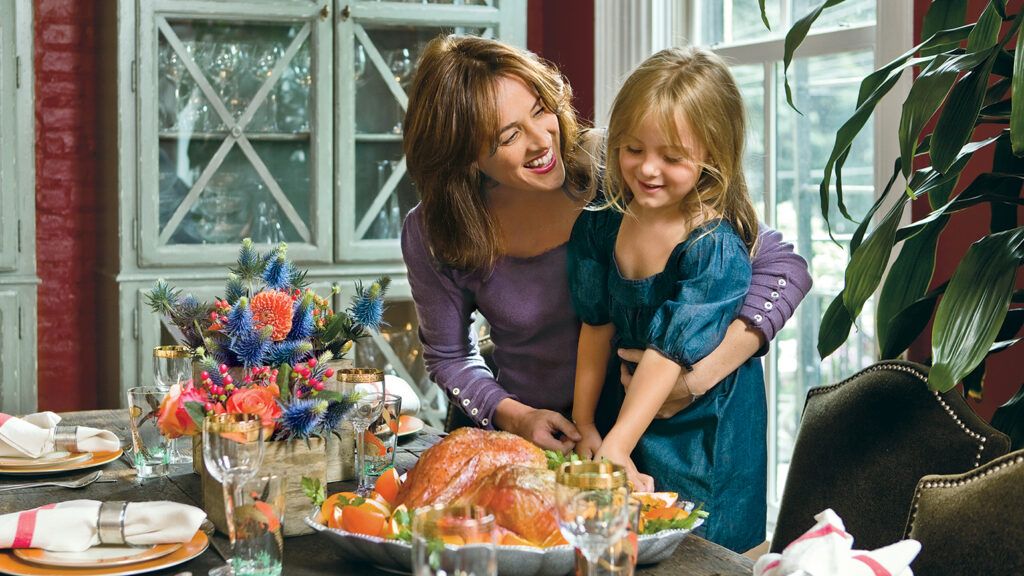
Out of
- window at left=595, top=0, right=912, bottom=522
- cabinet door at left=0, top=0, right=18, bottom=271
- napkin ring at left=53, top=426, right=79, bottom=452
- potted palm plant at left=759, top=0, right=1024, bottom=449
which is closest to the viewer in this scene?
potted palm plant at left=759, top=0, right=1024, bottom=449

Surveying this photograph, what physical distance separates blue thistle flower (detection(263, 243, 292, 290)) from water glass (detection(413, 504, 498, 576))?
2.54 feet

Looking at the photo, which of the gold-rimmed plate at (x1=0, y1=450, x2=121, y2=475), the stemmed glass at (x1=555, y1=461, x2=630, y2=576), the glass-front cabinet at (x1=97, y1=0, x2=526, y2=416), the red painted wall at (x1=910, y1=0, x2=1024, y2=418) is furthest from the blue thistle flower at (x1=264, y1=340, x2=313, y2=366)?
the glass-front cabinet at (x1=97, y1=0, x2=526, y2=416)

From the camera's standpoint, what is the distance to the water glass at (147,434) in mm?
1697

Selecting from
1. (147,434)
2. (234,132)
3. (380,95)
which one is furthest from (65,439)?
(380,95)

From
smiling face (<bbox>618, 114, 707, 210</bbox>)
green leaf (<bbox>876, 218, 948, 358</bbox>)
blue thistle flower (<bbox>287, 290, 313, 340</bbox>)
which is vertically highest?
smiling face (<bbox>618, 114, 707, 210</bbox>)

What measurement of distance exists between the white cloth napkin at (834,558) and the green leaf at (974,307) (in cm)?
40

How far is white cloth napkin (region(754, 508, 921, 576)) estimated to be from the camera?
108cm

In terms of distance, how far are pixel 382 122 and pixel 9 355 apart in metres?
1.24

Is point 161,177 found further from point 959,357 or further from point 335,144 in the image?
point 959,357

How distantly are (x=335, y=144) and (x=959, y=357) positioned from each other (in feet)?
7.34

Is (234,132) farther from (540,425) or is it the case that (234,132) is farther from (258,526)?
(258,526)

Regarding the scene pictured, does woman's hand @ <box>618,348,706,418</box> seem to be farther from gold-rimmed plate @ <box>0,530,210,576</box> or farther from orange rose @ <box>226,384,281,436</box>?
gold-rimmed plate @ <box>0,530,210,576</box>

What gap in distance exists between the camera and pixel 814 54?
A: 2.80 metres

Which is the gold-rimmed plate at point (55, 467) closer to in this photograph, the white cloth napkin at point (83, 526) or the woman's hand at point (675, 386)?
the white cloth napkin at point (83, 526)
